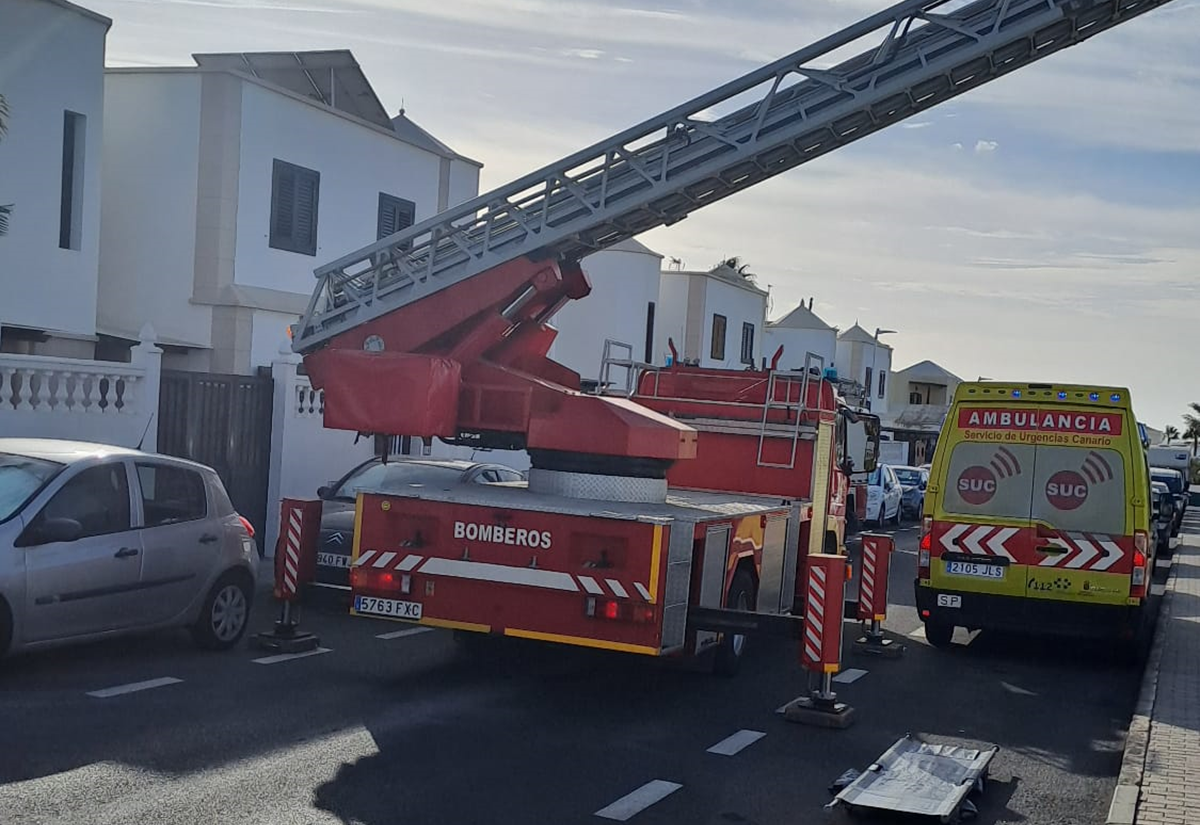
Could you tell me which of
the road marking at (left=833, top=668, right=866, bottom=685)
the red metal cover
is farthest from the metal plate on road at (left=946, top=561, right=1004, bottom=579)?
the red metal cover

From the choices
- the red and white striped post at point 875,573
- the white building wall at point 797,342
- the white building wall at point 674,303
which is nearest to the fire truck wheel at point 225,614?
the red and white striped post at point 875,573

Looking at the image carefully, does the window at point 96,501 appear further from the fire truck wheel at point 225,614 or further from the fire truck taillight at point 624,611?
the fire truck taillight at point 624,611

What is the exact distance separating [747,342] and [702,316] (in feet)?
15.1

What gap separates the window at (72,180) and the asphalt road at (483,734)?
9.28 metres

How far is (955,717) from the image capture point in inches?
394

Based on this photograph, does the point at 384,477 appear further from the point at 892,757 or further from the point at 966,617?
the point at 892,757

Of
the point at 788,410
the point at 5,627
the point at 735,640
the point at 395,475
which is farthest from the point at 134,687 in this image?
the point at 788,410

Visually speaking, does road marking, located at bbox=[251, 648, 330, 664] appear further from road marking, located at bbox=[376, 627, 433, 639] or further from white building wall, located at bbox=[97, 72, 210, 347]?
white building wall, located at bbox=[97, 72, 210, 347]

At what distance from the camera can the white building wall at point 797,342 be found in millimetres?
59219

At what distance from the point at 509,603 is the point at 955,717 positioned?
11.6 feet

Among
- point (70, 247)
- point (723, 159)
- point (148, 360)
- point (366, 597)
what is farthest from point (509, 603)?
point (70, 247)

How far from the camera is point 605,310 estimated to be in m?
38.9

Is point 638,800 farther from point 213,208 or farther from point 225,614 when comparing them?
point 213,208

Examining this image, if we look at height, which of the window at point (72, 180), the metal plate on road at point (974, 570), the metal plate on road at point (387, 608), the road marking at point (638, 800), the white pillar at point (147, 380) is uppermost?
the window at point (72, 180)
